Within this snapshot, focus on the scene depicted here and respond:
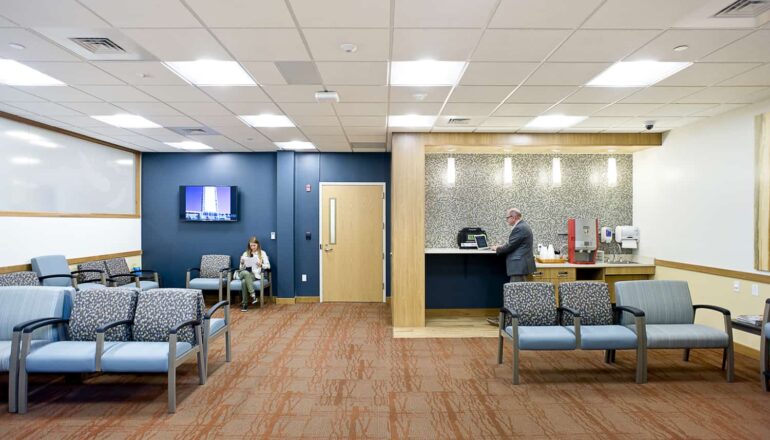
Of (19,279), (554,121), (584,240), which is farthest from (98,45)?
(584,240)

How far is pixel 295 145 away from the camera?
745 centimetres

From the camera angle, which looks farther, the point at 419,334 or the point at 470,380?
the point at 419,334

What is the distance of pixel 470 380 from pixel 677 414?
158 cm

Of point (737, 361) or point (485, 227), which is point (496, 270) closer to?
point (485, 227)

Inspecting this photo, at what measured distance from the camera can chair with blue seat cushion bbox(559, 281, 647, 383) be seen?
396 cm

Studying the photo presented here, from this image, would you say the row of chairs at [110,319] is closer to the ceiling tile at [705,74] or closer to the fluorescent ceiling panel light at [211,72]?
the fluorescent ceiling panel light at [211,72]

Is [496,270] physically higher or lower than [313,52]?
lower

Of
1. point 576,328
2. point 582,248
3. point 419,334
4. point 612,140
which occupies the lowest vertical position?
point 419,334

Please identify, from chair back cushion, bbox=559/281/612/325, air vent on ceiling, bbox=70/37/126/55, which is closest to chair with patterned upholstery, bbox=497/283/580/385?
chair back cushion, bbox=559/281/612/325

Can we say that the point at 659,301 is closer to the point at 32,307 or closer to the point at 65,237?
the point at 32,307

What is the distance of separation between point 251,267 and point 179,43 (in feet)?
16.0

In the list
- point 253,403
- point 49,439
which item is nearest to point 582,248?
point 253,403

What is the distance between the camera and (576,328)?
393 centimetres

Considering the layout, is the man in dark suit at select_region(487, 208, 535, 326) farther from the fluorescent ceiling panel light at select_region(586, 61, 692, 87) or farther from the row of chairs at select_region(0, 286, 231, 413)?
the row of chairs at select_region(0, 286, 231, 413)
